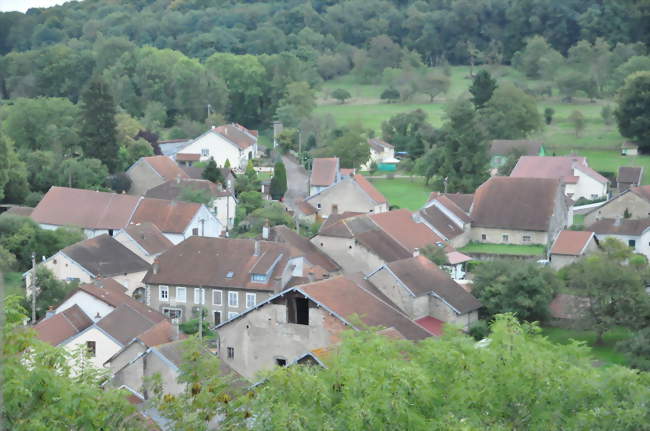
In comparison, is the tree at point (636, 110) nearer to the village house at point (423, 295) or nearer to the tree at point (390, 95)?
the tree at point (390, 95)

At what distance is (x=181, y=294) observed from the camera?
3097 centimetres

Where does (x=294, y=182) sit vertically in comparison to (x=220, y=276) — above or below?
below

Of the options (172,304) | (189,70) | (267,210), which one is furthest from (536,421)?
(189,70)

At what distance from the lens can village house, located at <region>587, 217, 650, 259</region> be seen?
36688 mm

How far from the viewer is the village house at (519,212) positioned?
127 feet

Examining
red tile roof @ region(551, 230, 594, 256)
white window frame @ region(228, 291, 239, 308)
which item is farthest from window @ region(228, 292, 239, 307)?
red tile roof @ region(551, 230, 594, 256)

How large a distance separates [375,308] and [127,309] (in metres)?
6.12

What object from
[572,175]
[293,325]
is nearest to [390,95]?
[572,175]

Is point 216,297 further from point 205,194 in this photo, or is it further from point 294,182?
point 294,182

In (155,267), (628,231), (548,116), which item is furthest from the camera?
(548,116)

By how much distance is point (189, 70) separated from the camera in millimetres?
63500

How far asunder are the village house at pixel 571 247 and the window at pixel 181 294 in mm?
11757

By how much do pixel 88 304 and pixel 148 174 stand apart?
709 inches

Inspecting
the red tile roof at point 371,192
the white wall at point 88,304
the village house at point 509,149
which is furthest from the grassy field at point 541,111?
the white wall at point 88,304
